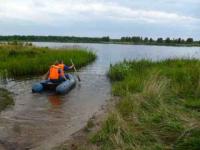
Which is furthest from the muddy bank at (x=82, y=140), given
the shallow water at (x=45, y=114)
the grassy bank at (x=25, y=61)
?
the grassy bank at (x=25, y=61)

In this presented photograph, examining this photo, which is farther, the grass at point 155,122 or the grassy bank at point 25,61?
the grassy bank at point 25,61

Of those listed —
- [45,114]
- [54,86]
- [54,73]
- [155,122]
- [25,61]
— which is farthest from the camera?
[25,61]

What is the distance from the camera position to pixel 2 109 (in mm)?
A: 12414

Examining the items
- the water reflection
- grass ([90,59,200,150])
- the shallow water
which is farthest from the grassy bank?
grass ([90,59,200,150])

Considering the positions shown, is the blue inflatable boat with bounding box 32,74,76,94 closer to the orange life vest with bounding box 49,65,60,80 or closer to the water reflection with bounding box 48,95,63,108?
the orange life vest with bounding box 49,65,60,80

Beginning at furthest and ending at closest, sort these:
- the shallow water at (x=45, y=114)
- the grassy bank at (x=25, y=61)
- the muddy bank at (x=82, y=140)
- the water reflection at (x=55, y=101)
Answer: the grassy bank at (x=25, y=61), the water reflection at (x=55, y=101), the shallow water at (x=45, y=114), the muddy bank at (x=82, y=140)

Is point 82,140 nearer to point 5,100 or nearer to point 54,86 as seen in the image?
point 5,100

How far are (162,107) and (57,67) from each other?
9071mm

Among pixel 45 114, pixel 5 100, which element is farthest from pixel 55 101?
pixel 45 114

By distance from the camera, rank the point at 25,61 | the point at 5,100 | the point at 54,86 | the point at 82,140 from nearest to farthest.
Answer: the point at 82,140
the point at 5,100
the point at 54,86
the point at 25,61

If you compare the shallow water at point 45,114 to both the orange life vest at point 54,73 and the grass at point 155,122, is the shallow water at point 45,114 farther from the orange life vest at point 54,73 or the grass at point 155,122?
the grass at point 155,122

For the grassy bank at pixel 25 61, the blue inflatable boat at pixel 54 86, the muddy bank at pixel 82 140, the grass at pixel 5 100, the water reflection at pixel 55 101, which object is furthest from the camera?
the grassy bank at pixel 25 61

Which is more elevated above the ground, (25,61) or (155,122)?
(155,122)

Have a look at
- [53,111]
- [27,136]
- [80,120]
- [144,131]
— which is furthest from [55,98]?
[144,131]
